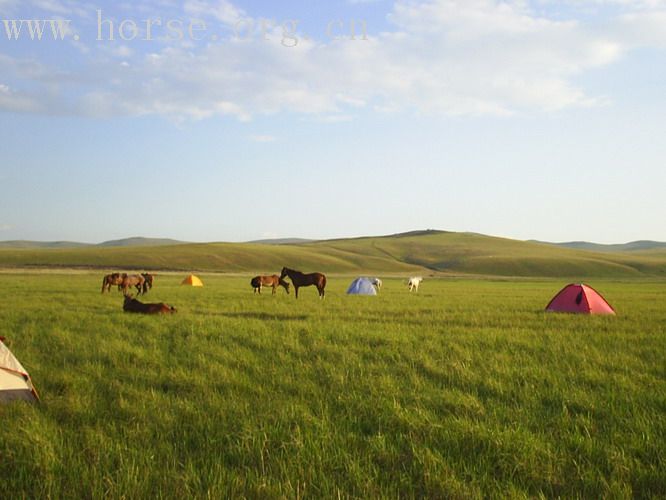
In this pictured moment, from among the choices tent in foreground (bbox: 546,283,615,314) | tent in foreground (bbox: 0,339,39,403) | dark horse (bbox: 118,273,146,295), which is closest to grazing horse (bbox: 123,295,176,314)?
tent in foreground (bbox: 0,339,39,403)

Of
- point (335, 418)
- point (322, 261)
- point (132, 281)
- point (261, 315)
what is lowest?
point (322, 261)

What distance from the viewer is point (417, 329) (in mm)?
13453

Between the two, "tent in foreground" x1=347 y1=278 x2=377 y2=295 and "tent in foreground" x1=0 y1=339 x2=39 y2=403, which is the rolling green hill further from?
"tent in foreground" x1=0 y1=339 x2=39 y2=403

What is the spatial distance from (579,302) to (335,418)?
1626 centimetres

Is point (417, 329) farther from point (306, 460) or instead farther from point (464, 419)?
point (306, 460)

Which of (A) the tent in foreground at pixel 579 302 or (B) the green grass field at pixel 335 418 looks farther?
(A) the tent in foreground at pixel 579 302

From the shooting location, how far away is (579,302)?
62.4 feet

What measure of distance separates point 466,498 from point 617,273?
122587 mm

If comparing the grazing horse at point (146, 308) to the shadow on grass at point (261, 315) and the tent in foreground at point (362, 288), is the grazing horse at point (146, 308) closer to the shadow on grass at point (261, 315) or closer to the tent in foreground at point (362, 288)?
the shadow on grass at point (261, 315)

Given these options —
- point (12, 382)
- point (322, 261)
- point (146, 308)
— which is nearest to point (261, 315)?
point (146, 308)

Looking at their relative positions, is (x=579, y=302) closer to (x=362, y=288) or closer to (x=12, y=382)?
(x=362, y=288)

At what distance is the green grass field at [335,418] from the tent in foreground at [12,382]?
0.28 metres

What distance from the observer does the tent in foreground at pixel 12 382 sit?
250 inches

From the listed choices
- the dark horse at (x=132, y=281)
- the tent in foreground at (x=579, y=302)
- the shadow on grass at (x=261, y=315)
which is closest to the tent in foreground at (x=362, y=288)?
the dark horse at (x=132, y=281)
